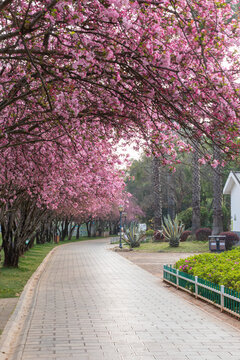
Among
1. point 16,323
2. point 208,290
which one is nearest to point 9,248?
point 208,290

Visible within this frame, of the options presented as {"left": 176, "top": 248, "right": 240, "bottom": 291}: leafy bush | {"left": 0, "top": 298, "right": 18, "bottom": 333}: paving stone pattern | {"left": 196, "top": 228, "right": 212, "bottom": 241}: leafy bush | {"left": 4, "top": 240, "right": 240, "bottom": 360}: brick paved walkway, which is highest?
{"left": 196, "top": 228, "right": 212, "bottom": 241}: leafy bush

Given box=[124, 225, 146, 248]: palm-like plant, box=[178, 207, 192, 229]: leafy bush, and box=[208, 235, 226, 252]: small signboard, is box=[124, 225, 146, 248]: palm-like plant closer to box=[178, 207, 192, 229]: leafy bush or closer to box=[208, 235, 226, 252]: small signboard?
box=[178, 207, 192, 229]: leafy bush

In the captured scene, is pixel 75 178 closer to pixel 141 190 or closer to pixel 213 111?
pixel 213 111

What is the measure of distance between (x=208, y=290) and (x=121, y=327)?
3.75 meters

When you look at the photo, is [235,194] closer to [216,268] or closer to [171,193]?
[171,193]

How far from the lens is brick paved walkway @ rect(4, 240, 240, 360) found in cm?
730

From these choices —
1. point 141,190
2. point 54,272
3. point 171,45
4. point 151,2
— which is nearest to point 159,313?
point 171,45

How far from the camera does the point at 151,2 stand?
18.4 ft

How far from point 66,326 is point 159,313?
248 cm

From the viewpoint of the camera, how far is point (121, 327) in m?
9.19

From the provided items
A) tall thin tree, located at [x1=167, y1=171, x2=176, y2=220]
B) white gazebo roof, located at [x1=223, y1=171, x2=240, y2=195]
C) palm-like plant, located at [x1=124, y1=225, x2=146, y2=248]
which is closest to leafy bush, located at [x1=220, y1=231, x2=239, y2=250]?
white gazebo roof, located at [x1=223, y1=171, x2=240, y2=195]

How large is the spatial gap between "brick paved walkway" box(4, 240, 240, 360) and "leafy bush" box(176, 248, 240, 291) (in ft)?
3.13

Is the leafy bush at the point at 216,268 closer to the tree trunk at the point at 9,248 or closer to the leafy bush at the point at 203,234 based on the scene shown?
the tree trunk at the point at 9,248

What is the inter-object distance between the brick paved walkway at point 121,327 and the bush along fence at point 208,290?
1.71 feet
